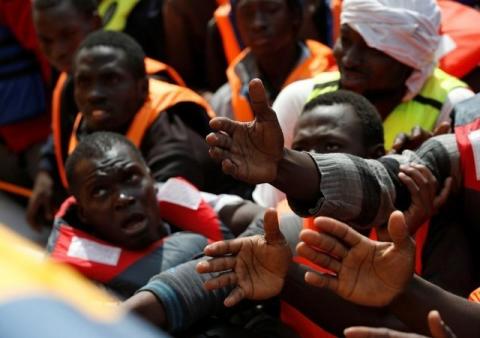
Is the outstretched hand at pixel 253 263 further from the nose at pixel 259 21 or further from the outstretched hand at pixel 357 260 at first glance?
the nose at pixel 259 21

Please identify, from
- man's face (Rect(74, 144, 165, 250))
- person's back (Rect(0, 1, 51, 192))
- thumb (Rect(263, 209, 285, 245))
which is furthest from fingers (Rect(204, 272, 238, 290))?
person's back (Rect(0, 1, 51, 192))

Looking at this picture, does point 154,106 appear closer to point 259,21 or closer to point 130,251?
point 259,21

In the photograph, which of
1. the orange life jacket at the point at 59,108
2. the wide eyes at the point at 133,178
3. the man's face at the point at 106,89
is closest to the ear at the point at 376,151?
the wide eyes at the point at 133,178

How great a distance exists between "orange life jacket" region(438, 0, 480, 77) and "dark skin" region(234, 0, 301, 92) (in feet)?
1.91

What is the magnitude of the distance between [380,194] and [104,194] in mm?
936

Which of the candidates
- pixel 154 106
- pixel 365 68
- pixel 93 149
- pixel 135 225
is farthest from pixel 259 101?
pixel 154 106

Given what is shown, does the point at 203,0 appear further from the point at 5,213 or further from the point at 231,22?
the point at 5,213

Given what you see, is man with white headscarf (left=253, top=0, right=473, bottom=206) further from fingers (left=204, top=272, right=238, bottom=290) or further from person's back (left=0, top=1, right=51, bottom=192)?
person's back (left=0, top=1, right=51, bottom=192)

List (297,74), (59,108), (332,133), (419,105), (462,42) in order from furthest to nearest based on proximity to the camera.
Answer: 1. (59,108)
2. (297,74)
3. (462,42)
4. (419,105)
5. (332,133)

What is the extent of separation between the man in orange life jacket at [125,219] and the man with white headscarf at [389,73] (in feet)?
1.05

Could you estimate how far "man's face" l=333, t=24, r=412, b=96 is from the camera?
3.28 m

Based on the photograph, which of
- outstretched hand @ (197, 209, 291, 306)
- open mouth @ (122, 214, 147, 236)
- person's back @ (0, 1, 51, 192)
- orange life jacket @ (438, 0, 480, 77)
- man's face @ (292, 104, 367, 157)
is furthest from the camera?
person's back @ (0, 1, 51, 192)

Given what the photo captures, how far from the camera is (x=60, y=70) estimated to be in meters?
4.46

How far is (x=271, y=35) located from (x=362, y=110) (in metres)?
1.17
